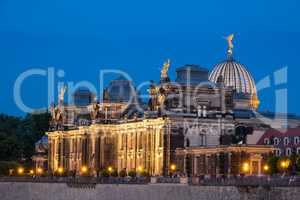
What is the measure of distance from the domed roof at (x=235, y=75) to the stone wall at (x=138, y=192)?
37.3 m

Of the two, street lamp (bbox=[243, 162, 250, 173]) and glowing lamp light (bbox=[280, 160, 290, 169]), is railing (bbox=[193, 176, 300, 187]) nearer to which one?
glowing lamp light (bbox=[280, 160, 290, 169])

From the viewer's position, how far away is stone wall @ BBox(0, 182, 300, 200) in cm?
7959

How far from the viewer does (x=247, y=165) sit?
378 ft

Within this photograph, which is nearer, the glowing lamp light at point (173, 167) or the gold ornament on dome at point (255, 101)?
the glowing lamp light at point (173, 167)

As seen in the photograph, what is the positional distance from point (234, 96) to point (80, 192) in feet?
131

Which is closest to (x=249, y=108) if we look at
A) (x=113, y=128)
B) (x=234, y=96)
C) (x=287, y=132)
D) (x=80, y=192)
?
(x=234, y=96)

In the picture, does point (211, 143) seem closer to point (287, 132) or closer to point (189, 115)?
point (189, 115)

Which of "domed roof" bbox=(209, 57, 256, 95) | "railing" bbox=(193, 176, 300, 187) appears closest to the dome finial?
"domed roof" bbox=(209, 57, 256, 95)

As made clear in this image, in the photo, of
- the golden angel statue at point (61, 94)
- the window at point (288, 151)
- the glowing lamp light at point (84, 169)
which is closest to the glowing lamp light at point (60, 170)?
the glowing lamp light at point (84, 169)

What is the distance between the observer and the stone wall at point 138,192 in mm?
79588

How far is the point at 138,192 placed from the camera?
334 feet

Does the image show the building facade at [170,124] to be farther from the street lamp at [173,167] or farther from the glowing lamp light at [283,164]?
the glowing lamp light at [283,164]

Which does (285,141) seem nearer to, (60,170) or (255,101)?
(255,101)

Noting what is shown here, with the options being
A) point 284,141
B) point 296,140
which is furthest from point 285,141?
point 296,140
